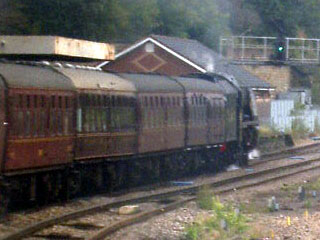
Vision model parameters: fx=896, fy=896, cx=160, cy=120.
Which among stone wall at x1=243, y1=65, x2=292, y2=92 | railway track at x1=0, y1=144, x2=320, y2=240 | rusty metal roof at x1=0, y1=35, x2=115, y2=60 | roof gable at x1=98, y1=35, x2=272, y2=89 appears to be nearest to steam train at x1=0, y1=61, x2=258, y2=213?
rusty metal roof at x1=0, y1=35, x2=115, y2=60

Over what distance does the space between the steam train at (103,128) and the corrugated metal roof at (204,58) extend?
12094mm

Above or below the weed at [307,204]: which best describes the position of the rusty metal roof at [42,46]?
above

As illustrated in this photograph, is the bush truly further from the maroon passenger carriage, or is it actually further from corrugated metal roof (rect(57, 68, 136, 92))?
the maroon passenger carriage

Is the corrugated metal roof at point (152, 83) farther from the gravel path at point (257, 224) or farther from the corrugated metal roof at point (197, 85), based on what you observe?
the gravel path at point (257, 224)

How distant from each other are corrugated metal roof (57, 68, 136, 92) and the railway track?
2473 mm

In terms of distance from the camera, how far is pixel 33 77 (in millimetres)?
16453

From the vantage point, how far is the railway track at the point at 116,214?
13352 millimetres

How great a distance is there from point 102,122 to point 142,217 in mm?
4260

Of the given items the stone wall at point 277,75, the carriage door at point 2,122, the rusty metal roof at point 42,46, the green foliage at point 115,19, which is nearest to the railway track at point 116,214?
the carriage door at point 2,122

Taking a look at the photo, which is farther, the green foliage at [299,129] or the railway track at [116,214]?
the green foliage at [299,129]

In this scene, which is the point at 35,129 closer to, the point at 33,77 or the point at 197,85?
the point at 33,77

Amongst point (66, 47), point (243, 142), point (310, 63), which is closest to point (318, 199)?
point (66, 47)

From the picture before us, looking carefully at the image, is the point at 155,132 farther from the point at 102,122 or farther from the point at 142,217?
the point at 142,217

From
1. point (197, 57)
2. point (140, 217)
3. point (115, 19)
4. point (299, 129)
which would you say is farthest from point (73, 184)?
point (115, 19)
